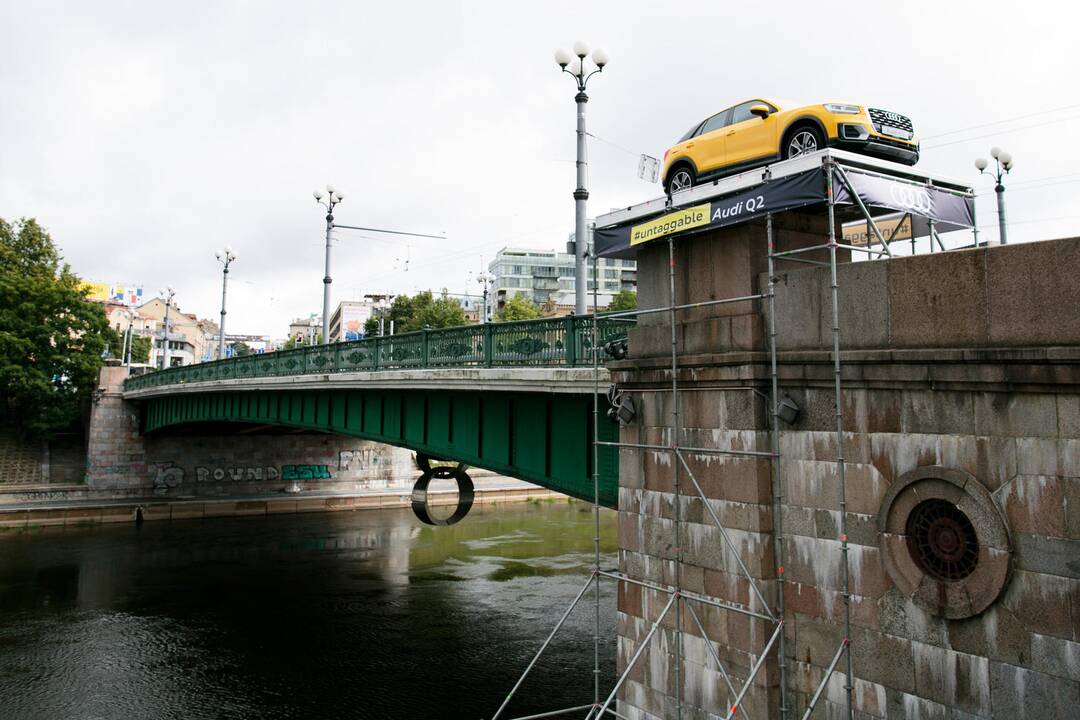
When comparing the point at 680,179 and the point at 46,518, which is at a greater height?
the point at 680,179

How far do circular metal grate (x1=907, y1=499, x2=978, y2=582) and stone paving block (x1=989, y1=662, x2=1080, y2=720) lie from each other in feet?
2.68

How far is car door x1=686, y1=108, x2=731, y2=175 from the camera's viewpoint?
12188mm

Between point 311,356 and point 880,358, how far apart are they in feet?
73.4

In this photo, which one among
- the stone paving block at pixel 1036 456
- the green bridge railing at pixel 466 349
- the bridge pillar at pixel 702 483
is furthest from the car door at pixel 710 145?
the stone paving block at pixel 1036 456

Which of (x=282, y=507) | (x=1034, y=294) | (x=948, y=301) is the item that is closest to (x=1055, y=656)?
(x=1034, y=294)

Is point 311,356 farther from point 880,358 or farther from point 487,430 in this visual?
point 880,358

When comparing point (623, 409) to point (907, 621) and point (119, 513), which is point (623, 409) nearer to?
point (907, 621)

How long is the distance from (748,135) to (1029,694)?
27.1 ft

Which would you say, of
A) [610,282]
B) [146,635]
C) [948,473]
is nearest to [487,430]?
[948,473]

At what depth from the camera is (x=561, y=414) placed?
15.3m

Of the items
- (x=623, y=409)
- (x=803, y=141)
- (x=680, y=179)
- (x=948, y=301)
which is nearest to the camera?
(x=948, y=301)

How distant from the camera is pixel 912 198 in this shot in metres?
8.88

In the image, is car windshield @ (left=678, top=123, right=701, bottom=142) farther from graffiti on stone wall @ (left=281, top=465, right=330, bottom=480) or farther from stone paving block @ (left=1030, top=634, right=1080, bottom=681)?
graffiti on stone wall @ (left=281, top=465, right=330, bottom=480)

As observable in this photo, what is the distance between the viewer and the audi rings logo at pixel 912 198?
8.66 metres
